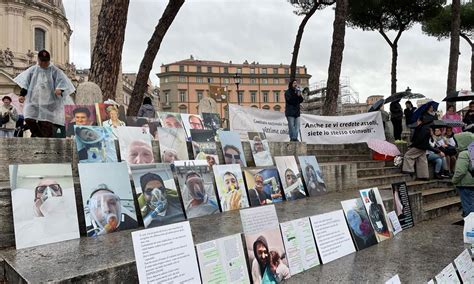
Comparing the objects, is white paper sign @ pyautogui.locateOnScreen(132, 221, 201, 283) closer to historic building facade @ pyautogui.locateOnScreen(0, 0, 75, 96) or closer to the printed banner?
the printed banner

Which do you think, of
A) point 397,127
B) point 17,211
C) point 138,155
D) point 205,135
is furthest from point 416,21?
point 17,211

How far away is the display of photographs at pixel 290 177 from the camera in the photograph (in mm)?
4973

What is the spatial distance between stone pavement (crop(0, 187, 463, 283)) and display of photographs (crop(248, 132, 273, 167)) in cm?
97

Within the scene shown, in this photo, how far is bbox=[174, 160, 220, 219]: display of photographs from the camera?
3.72 m

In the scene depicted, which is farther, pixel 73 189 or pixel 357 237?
pixel 357 237

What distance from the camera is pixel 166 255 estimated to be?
2.12 m

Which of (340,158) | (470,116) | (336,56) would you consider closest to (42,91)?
(340,158)

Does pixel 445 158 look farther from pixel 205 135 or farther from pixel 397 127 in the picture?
pixel 205 135

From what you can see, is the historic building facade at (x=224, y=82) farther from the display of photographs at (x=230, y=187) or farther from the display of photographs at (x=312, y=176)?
the display of photographs at (x=230, y=187)

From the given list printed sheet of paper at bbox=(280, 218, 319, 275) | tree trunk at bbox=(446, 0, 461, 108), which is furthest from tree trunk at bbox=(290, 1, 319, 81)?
printed sheet of paper at bbox=(280, 218, 319, 275)

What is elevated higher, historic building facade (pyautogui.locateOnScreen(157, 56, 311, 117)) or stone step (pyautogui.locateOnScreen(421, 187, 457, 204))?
historic building facade (pyautogui.locateOnScreen(157, 56, 311, 117))

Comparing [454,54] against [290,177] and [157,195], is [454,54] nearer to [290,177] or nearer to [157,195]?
[290,177]

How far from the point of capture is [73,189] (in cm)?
296

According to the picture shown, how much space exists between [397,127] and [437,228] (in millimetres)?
6292
